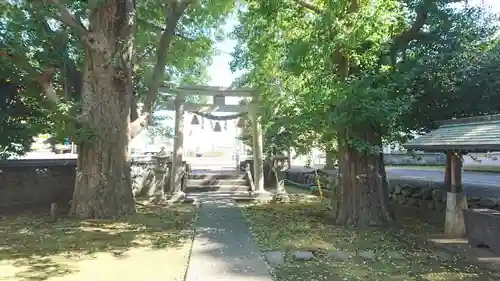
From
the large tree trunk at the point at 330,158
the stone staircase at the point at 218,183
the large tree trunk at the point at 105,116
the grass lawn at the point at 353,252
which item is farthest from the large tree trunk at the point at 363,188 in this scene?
the stone staircase at the point at 218,183

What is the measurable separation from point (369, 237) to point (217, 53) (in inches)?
395

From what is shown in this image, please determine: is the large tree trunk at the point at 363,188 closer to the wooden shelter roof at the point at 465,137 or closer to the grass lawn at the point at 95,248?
the wooden shelter roof at the point at 465,137

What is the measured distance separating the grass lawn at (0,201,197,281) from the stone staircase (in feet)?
19.1

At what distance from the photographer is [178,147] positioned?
1420 cm

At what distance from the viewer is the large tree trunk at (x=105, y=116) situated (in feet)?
31.7

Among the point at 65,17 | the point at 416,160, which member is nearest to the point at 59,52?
Answer: the point at 65,17

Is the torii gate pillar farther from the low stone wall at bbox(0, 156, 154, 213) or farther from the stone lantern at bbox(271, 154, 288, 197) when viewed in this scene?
the low stone wall at bbox(0, 156, 154, 213)

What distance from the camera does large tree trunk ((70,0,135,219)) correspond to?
966 centimetres

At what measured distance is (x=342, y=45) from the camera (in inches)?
290

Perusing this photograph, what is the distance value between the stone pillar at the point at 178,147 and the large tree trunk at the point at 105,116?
144 inches

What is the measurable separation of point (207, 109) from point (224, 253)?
975 cm

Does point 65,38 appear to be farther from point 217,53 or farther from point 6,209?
point 217,53

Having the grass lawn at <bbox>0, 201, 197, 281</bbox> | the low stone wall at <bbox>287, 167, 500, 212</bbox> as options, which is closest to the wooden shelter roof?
the low stone wall at <bbox>287, 167, 500, 212</bbox>

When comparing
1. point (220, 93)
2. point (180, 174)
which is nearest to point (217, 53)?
point (220, 93)
